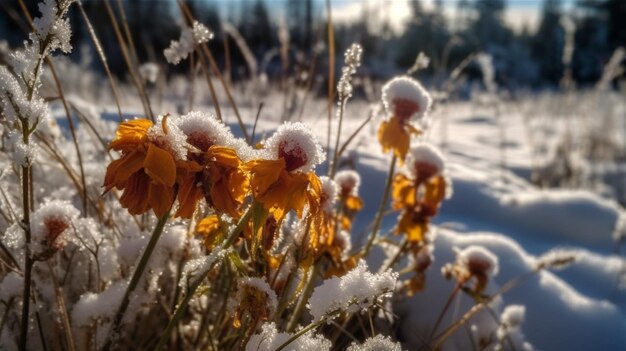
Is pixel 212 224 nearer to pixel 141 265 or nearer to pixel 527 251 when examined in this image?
pixel 141 265

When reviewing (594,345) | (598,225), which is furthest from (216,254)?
(598,225)

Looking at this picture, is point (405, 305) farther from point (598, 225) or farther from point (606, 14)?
point (606, 14)

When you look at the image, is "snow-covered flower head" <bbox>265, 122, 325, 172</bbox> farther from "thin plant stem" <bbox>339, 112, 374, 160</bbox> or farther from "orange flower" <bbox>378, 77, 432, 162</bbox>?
"orange flower" <bbox>378, 77, 432, 162</bbox>

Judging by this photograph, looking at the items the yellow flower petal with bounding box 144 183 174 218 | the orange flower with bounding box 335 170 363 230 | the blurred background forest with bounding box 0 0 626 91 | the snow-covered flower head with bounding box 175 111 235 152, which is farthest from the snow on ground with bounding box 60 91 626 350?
the blurred background forest with bounding box 0 0 626 91

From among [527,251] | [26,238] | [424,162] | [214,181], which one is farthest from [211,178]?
[527,251]

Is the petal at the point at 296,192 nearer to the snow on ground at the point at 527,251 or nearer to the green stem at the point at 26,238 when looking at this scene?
the green stem at the point at 26,238

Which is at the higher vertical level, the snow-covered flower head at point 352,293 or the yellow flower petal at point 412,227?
the snow-covered flower head at point 352,293

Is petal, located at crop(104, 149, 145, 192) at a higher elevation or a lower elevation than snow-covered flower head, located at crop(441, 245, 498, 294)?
higher

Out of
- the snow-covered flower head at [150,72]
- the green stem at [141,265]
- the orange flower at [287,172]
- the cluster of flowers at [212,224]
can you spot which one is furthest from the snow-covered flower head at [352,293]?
the snow-covered flower head at [150,72]
